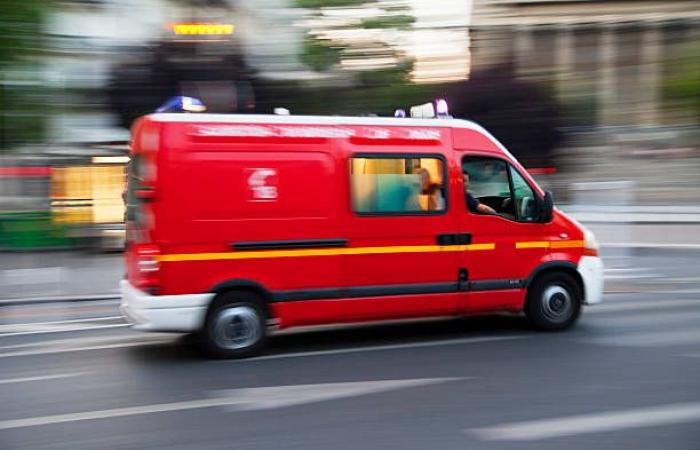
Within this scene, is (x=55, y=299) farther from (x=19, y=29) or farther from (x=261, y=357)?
(x=19, y=29)

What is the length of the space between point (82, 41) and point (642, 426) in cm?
404

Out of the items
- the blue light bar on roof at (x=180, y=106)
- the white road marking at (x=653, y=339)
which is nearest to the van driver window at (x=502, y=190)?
the white road marking at (x=653, y=339)

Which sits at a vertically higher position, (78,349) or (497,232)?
(497,232)

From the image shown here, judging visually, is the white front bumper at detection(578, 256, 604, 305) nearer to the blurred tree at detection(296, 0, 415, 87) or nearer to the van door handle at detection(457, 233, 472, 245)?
the van door handle at detection(457, 233, 472, 245)

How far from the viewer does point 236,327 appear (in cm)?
721

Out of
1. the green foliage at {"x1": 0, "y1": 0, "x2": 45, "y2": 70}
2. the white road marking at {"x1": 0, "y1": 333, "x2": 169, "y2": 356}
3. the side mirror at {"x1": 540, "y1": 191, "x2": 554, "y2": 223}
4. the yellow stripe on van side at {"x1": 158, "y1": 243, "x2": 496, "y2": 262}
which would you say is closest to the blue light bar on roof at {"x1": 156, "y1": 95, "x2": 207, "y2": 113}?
the yellow stripe on van side at {"x1": 158, "y1": 243, "x2": 496, "y2": 262}

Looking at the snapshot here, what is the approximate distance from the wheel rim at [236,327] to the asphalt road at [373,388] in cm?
21

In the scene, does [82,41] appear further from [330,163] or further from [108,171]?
[108,171]

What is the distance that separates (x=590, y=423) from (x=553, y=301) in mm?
3153

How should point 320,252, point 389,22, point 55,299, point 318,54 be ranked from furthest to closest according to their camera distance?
1. point 389,22
2. point 318,54
3. point 55,299
4. point 320,252

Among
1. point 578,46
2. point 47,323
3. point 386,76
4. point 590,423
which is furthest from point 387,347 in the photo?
point 578,46

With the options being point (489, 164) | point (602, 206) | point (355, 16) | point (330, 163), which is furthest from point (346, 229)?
point (355, 16)

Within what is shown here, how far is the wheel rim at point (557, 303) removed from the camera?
26.8 feet

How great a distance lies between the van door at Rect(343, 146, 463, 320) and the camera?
24.6 feet
